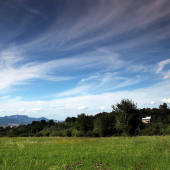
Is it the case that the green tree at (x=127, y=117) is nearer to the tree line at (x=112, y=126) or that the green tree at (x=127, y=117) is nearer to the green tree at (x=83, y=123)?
the tree line at (x=112, y=126)

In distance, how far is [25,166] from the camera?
6.74m

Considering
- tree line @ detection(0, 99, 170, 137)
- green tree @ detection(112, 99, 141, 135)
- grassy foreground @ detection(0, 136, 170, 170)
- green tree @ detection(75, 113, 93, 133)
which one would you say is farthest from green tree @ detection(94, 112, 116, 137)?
grassy foreground @ detection(0, 136, 170, 170)

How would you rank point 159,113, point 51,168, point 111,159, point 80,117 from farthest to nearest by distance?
point 159,113
point 80,117
point 111,159
point 51,168

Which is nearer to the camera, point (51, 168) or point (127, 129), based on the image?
point (51, 168)

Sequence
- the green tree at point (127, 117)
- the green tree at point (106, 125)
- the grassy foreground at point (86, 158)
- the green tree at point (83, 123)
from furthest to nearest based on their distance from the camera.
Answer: the green tree at point (83, 123), the green tree at point (106, 125), the green tree at point (127, 117), the grassy foreground at point (86, 158)

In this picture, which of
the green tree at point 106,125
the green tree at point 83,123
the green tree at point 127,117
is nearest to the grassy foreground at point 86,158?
the green tree at point 127,117

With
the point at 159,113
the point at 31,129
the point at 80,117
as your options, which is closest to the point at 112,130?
the point at 80,117

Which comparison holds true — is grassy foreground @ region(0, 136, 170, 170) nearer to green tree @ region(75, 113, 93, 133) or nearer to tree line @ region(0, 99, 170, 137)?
tree line @ region(0, 99, 170, 137)

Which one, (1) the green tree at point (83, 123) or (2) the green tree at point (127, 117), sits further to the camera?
(1) the green tree at point (83, 123)

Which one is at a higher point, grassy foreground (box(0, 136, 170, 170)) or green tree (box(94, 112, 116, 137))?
grassy foreground (box(0, 136, 170, 170))

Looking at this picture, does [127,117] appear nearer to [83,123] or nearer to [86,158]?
[86,158]

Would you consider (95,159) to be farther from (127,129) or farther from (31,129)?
(31,129)

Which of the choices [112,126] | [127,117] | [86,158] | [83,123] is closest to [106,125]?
[112,126]

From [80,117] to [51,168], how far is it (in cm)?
6398
